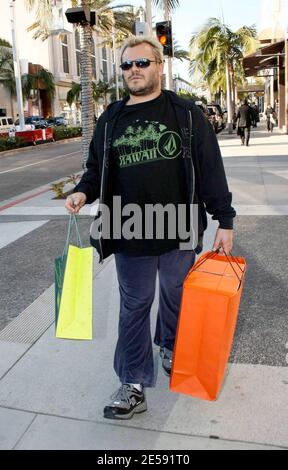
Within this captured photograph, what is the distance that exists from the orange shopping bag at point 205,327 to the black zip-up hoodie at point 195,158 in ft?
1.12

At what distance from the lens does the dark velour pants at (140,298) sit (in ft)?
9.16

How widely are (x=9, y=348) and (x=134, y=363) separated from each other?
1.26 metres

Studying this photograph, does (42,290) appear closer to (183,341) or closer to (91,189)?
(91,189)

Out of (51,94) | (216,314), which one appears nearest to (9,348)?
(216,314)

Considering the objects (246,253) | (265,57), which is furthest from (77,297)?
(265,57)

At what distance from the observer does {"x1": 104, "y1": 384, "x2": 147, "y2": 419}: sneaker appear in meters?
2.76

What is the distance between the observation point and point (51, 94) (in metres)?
63.4

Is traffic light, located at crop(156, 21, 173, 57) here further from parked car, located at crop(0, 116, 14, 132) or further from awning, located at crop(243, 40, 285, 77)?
parked car, located at crop(0, 116, 14, 132)

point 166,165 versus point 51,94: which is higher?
point 51,94

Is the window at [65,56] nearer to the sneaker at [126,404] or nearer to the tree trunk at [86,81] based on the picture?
the tree trunk at [86,81]

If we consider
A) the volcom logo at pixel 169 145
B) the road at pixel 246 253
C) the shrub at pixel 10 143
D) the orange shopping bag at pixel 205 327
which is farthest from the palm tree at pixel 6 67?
the orange shopping bag at pixel 205 327

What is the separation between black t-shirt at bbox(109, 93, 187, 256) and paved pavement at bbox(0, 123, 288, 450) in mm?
916

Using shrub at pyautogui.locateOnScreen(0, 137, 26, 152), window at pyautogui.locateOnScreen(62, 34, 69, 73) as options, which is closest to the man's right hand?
shrub at pyautogui.locateOnScreen(0, 137, 26, 152)
